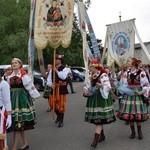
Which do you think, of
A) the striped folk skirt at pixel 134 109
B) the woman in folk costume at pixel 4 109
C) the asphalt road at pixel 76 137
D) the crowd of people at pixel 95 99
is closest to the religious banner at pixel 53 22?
the asphalt road at pixel 76 137

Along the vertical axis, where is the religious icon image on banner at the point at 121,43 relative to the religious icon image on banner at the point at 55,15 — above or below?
below

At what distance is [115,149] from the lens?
6.92m

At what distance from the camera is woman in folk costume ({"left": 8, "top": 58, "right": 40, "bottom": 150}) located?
6.68 m

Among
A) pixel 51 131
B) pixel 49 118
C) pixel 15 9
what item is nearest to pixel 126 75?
pixel 51 131

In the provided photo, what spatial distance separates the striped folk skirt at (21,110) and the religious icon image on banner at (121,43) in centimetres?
546

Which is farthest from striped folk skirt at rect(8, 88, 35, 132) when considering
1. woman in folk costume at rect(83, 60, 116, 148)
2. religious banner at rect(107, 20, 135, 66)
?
religious banner at rect(107, 20, 135, 66)

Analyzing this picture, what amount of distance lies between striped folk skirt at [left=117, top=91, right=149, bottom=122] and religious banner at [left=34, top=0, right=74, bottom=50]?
2.61 metres

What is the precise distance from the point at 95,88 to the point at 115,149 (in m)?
1.14

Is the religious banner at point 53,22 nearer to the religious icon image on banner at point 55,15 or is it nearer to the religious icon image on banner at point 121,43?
the religious icon image on banner at point 55,15

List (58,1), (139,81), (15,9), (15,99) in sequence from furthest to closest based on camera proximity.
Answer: (15,9) → (58,1) → (139,81) → (15,99)

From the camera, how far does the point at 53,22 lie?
9.39 meters

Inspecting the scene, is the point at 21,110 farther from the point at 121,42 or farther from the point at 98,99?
the point at 121,42

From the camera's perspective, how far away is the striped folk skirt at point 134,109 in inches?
297

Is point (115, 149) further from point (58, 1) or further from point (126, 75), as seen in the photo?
point (58, 1)
